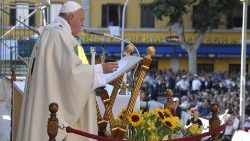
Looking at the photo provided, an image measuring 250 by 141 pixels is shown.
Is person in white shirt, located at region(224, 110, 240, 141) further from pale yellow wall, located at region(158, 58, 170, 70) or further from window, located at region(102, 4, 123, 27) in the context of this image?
window, located at region(102, 4, 123, 27)

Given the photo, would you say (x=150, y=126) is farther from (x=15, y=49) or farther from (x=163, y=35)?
(x=163, y=35)

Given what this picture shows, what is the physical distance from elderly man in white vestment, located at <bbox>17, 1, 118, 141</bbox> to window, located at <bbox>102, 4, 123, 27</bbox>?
41.3m

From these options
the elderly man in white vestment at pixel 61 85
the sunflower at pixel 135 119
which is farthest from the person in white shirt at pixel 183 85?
the elderly man in white vestment at pixel 61 85

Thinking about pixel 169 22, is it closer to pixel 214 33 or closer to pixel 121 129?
pixel 214 33

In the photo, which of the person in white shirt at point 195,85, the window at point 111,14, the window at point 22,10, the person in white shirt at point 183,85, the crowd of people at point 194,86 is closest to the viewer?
the window at point 22,10

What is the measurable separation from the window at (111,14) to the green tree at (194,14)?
3.43 meters

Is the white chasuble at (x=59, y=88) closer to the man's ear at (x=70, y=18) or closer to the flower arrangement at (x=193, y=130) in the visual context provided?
the man's ear at (x=70, y=18)

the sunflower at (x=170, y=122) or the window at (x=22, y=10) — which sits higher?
the window at (x=22, y=10)

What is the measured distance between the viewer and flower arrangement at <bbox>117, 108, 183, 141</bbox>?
7.04m

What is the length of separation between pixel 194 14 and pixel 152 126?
38.2m

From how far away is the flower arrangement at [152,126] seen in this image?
23.1 ft

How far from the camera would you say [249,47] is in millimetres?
48562

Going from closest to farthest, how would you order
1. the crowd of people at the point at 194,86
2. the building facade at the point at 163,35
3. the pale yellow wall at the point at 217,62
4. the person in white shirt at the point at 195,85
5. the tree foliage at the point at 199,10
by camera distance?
the crowd of people at the point at 194,86, the person in white shirt at the point at 195,85, the tree foliage at the point at 199,10, the building facade at the point at 163,35, the pale yellow wall at the point at 217,62

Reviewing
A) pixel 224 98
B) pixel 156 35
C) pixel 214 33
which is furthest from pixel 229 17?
pixel 224 98
